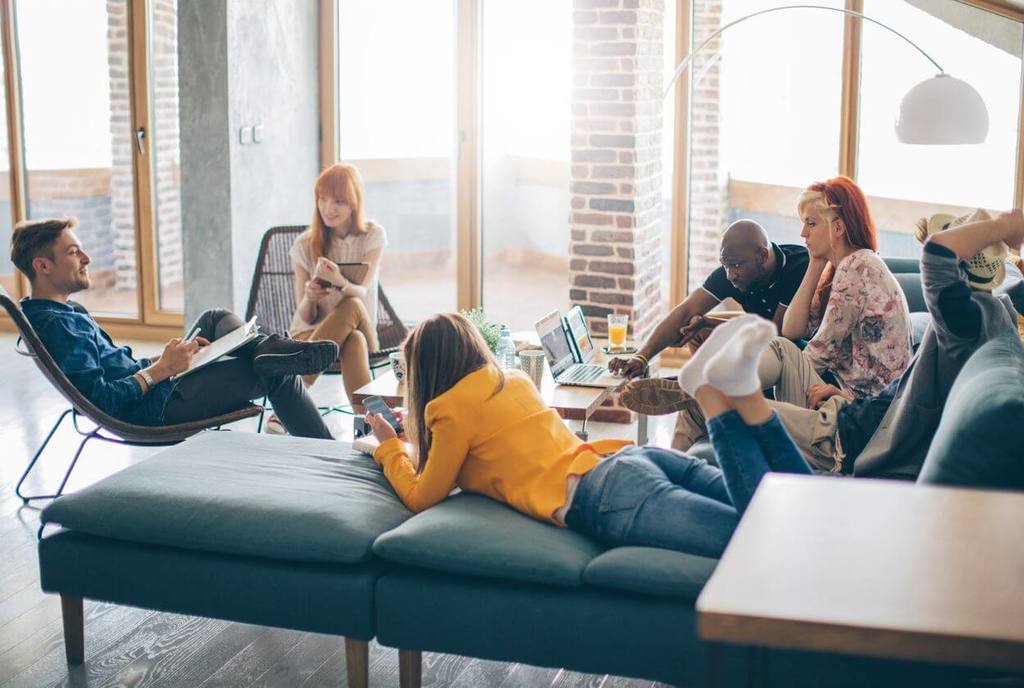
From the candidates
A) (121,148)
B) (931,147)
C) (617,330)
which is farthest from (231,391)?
(931,147)

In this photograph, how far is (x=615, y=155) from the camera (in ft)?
20.2

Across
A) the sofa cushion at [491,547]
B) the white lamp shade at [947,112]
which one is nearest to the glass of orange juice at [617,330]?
the white lamp shade at [947,112]

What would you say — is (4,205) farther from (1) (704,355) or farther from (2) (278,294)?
(1) (704,355)

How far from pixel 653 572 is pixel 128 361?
101 inches

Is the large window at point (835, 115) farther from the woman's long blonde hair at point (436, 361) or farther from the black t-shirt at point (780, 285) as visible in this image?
the woman's long blonde hair at point (436, 361)

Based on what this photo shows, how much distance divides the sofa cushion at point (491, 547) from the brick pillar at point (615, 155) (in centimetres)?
337

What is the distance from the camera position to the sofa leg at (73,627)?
323cm

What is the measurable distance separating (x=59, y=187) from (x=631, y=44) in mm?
3828

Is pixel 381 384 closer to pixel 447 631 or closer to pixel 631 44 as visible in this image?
pixel 447 631

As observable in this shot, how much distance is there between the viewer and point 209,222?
256 inches

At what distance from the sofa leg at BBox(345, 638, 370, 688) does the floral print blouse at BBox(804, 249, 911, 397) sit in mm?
1888

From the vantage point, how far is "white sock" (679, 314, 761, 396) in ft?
8.68

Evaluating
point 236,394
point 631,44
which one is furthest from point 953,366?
point 631,44

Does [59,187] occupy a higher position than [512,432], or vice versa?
[59,187]
